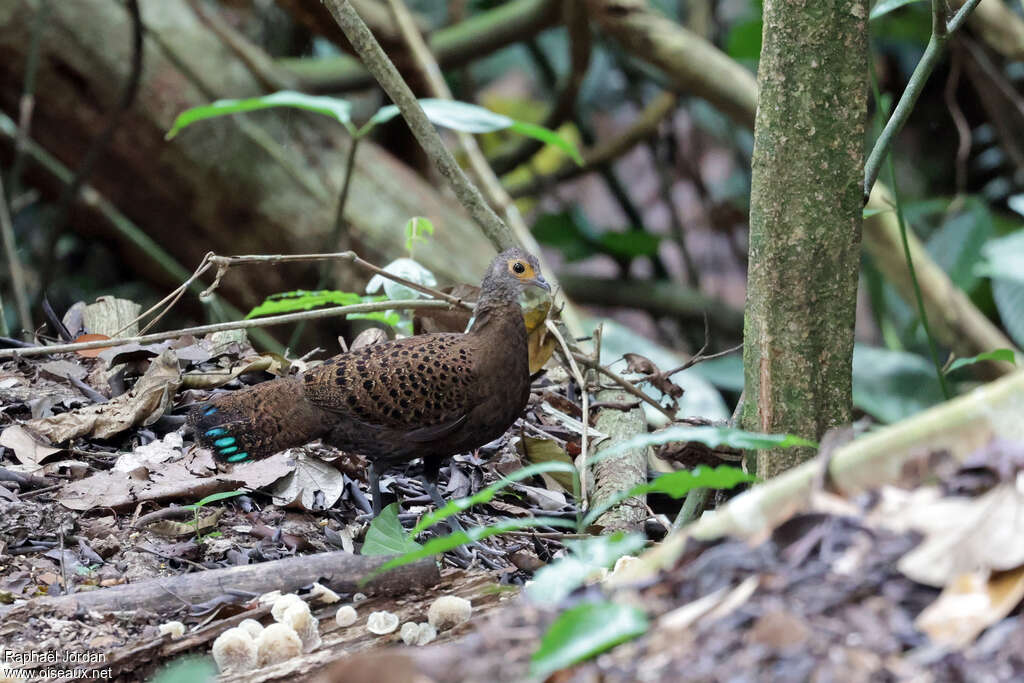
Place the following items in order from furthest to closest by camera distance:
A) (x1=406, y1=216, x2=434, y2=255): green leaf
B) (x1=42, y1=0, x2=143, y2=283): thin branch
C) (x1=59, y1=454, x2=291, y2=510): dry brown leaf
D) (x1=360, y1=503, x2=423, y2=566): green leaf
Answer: (x1=42, y1=0, x2=143, y2=283): thin branch
(x1=406, y1=216, x2=434, y2=255): green leaf
(x1=59, y1=454, x2=291, y2=510): dry brown leaf
(x1=360, y1=503, x2=423, y2=566): green leaf

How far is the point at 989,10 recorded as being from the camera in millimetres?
5797

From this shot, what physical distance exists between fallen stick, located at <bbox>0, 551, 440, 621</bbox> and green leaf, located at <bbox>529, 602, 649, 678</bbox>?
3.67ft

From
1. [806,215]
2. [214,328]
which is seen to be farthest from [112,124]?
[806,215]

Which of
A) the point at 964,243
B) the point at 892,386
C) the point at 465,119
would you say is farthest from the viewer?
the point at 964,243

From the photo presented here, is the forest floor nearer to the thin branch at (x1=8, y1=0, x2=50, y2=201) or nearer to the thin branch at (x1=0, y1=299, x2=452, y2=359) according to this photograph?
the thin branch at (x1=0, y1=299, x2=452, y2=359)

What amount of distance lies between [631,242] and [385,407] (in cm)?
515

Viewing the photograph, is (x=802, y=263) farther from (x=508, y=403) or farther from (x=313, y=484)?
(x=313, y=484)

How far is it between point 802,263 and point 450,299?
4.05ft

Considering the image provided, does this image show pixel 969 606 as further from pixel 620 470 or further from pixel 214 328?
pixel 214 328

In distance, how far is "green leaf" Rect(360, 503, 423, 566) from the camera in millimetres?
2379

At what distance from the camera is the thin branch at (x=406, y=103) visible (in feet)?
10.1

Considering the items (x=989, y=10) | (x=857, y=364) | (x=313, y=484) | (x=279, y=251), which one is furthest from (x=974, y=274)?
(x=313, y=484)

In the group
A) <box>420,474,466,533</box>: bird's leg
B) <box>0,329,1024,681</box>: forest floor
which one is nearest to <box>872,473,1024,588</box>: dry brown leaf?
<box>0,329,1024,681</box>: forest floor

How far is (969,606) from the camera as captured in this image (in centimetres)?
132
